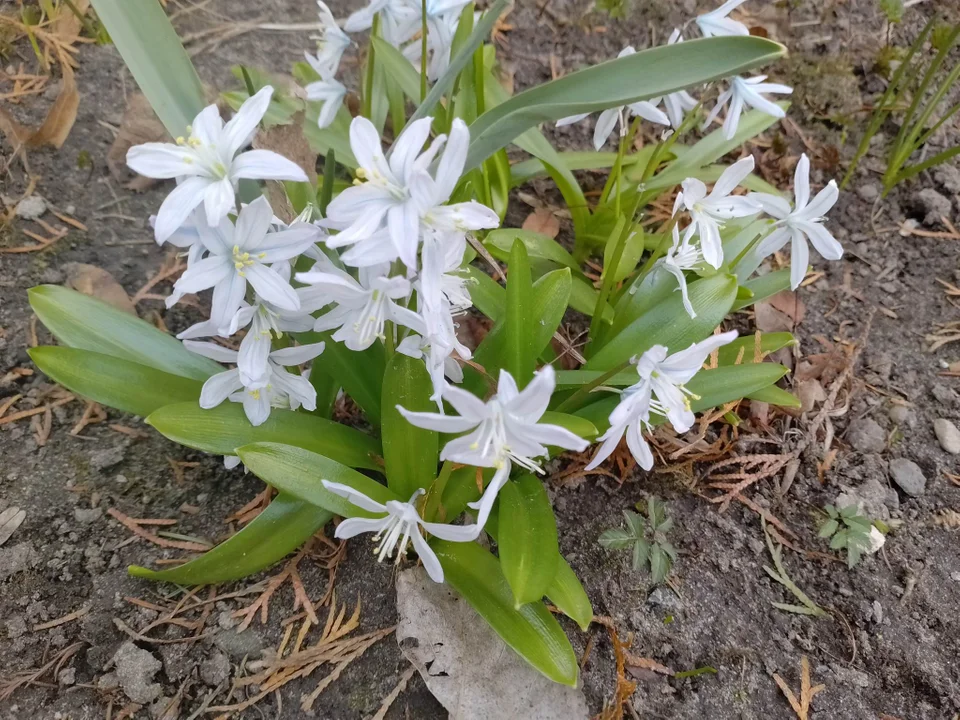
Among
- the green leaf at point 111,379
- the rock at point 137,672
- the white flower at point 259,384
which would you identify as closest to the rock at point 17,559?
the rock at point 137,672

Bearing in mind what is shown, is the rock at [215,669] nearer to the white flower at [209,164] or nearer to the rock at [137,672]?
the rock at [137,672]

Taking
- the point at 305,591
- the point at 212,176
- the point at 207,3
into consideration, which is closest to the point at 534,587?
the point at 305,591

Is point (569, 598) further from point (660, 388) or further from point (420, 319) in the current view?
point (420, 319)

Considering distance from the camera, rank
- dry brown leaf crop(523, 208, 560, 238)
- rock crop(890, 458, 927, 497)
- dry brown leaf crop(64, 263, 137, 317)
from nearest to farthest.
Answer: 1. rock crop(890, 458, 927, 497)
2. dry brown leaf crop(64, 263, 137, 317)
3. dry brown leaf crop(523, 208, 560, 238)

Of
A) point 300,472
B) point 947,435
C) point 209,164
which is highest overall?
point 209,164

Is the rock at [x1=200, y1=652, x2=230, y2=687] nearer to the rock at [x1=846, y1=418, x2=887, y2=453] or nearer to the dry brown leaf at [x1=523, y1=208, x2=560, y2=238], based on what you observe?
the dry brown leaf at [x1=523, y1=208, x2=560, y2=238]

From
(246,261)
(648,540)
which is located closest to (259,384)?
(246,261)

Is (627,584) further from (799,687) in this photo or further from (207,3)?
(207,3)

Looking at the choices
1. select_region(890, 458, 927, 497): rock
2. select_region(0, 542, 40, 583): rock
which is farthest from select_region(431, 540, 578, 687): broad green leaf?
select_region(890, 458, 927, 497): rock
